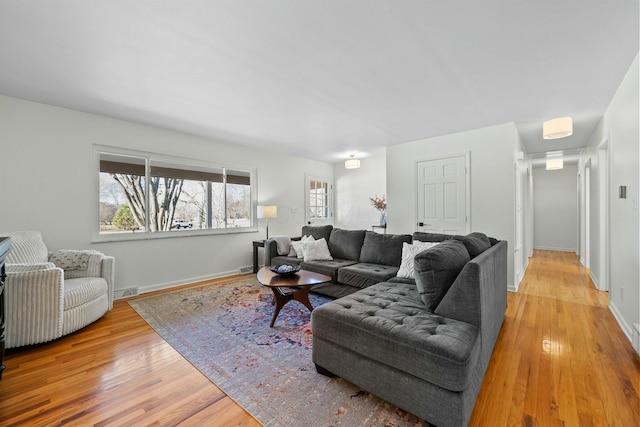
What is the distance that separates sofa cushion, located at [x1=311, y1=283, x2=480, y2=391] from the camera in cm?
139

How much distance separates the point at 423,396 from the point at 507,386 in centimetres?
81

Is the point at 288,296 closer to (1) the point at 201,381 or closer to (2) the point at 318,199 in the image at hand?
(1) the point at 201,381

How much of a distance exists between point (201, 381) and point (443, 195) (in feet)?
13.9

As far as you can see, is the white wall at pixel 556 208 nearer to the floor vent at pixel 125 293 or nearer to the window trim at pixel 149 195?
the window trim at pixel 149 195

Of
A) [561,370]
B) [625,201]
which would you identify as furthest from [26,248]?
[625,201]

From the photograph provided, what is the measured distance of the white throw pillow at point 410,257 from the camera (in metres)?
2.92

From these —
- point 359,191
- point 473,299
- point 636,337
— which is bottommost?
point 636,337

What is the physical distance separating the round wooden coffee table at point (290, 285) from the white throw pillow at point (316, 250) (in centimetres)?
98

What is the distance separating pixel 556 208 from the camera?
7570 mm

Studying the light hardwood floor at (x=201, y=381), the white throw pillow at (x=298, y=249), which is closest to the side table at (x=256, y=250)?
the white throw pillow at (x=298, y=249)

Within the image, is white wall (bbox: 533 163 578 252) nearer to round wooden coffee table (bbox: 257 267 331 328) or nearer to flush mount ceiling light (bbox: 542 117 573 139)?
flush mount ceiling light (bbox: 542 117 573 139)

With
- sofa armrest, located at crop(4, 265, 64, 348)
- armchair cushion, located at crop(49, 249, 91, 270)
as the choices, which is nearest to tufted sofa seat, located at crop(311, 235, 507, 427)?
sofa armrest, located at crop(4, 265, 64, 348)

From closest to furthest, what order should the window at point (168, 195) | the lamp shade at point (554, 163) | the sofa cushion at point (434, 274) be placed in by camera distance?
1. the sofa cushion at point (434, 274)
2. the window at point (168, 195)
3. the lamp shade at point (554, 163)

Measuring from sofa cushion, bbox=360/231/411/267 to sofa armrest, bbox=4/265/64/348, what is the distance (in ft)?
10.9
